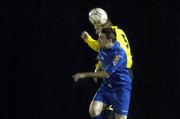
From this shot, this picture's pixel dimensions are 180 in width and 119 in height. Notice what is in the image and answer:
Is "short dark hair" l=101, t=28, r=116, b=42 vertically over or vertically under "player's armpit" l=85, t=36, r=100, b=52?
over

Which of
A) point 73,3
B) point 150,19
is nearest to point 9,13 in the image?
point 73,3

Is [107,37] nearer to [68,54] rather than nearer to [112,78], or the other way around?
[112,78]

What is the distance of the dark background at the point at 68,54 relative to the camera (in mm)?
10234

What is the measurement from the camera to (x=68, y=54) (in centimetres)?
1030

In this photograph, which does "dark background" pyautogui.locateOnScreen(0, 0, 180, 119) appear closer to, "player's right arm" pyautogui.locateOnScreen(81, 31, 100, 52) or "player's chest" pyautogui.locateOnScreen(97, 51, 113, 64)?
"player's right arm" pyautogui.locateOnScreen(81, 31, 100, 52)

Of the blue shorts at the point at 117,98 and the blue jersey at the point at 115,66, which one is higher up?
the blue jersey at the point at 115,66

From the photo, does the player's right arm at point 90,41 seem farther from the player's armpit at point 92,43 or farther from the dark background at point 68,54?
the dark background at point 68,54

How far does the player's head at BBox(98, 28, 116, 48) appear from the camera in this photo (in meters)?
8.79

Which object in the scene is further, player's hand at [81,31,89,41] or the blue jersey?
player's hand at [81,31,89,41]

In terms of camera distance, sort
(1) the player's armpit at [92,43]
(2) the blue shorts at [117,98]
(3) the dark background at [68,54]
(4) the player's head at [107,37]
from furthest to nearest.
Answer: (3) the dark background at [68,54] → (1) the player's armpit at [92,43] → (2) the blue shorts at [117,98] → (4) the player's head at [107,37]

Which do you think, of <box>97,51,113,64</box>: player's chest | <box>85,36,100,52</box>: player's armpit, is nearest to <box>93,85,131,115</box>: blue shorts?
<box>97,51,113,64</box>: player's chest

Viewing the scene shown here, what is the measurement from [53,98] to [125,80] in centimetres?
160

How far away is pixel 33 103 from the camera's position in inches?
A: 407

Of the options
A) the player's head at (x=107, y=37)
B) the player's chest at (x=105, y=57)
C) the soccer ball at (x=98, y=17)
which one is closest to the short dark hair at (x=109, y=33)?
the player's head at (x=107, y=37)
